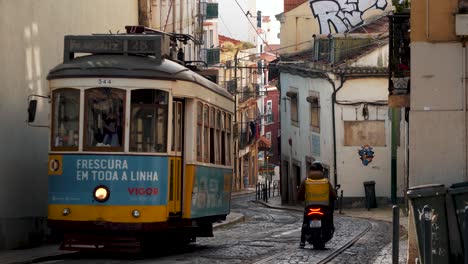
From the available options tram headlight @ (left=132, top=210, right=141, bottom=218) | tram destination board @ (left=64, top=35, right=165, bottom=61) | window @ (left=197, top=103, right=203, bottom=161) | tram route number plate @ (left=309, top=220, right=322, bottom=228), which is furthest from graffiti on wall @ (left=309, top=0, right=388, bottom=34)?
tram headlight @ (left=132, top=210, right=141, bottom=218)

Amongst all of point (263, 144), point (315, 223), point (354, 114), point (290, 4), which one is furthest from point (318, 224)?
point (263, 144)

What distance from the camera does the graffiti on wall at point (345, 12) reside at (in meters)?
50.7

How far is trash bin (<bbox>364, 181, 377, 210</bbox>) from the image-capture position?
39.4 metres

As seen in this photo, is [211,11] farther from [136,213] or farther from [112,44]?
[136,213]

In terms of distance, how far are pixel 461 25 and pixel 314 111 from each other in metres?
31.6

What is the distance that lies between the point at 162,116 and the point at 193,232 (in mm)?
3440

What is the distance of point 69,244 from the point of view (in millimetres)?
15742

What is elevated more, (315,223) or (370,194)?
(370,194)

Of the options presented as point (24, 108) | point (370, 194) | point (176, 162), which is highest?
point (24, 108)

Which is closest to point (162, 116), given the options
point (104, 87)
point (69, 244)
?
point (104, 87)

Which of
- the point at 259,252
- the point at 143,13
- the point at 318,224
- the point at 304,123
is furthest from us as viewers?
the point at 304,123

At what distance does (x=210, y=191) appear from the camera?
18.4 meters

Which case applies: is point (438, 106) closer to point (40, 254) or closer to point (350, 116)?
point (40, 254)

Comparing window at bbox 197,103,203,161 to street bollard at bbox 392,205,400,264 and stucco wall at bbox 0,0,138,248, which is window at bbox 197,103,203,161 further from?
street bollard at bbox 392,205,400,264
